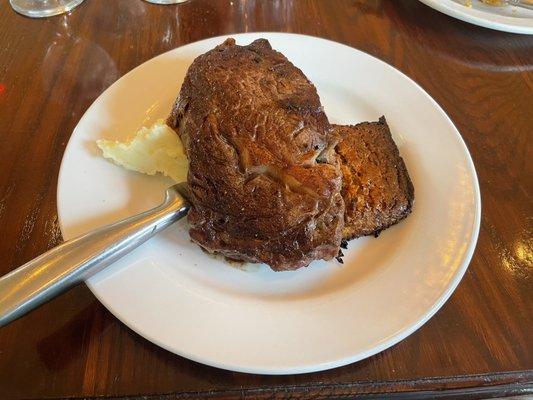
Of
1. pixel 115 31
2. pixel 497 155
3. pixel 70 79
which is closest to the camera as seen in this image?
pixel 497 155

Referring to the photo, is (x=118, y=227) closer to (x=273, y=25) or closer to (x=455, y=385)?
(x=455, y=385)

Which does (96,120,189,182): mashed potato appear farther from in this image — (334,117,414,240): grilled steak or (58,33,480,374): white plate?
(334,117,414,240): grilled steak

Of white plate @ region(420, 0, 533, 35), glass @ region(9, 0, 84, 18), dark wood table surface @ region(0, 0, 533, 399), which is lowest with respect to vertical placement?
dark wood table surface @ region(0, 0, 533, 399)

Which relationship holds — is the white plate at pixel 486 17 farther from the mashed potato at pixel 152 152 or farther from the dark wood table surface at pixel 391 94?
the mashed potato at pixel 152 152

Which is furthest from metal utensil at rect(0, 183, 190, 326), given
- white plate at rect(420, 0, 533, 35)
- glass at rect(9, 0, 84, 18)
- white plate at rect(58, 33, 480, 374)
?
white plate at rect(420, 0, 533, 35)

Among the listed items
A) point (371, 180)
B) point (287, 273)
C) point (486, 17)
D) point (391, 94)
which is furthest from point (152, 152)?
point (486, 17)

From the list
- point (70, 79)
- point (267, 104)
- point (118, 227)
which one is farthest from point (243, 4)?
point (118, 227)

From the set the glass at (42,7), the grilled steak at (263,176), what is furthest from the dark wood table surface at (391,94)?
the grilled steak at (263,176)
